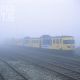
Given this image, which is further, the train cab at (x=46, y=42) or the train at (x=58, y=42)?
the train cab at (x=46, y=42)

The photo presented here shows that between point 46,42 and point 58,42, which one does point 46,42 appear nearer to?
point 46,42

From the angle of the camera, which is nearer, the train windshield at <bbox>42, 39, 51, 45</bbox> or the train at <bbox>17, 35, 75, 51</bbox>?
the train at <bbox>17, 35, 75, 51</bbox>

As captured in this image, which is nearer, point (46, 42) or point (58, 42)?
point (58, 42)

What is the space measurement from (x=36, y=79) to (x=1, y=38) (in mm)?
79144

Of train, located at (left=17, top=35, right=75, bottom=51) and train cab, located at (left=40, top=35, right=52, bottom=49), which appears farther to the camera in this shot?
train cab, located at (left=40, top=35, right=52, bottom=49)

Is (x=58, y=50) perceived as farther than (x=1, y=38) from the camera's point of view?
No

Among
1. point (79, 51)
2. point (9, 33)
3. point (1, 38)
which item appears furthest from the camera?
point (1, 38)

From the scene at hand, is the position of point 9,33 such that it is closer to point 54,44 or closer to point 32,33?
point 32,33

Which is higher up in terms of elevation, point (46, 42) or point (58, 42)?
point (58, 42)

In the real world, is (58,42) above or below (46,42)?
above

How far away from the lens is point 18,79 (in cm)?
1122

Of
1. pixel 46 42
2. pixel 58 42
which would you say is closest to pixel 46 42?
pixel 46 42

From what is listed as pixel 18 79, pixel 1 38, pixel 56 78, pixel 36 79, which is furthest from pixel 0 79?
pixel 1 38

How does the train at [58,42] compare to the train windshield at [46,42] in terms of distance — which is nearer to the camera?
the train at [58,42]
